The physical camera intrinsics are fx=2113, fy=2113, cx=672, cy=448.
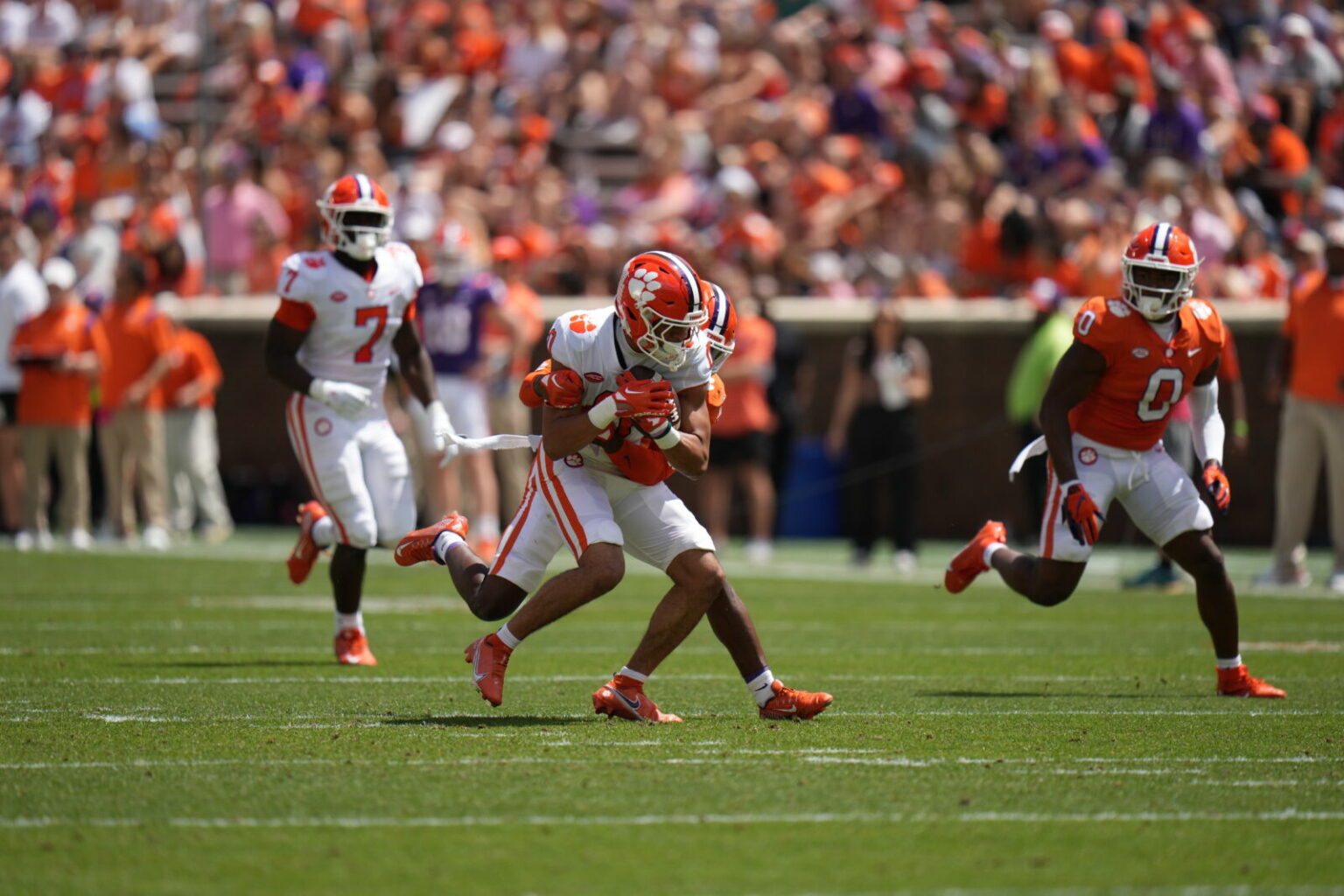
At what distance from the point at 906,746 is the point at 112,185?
15.5 m

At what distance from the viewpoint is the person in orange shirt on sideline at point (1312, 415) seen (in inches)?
516

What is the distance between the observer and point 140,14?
76.2 ft

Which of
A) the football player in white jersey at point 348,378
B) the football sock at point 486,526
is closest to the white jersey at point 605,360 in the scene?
the football player in white jersey at point 348,378

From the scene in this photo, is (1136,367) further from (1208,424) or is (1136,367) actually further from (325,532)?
(325,532)

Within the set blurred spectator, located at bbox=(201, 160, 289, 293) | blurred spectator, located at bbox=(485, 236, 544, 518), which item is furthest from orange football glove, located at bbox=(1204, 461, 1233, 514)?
blurred spectator, located at bbox=(201, 160, 289, 293)

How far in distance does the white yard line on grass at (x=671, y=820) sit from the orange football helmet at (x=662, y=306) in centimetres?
188

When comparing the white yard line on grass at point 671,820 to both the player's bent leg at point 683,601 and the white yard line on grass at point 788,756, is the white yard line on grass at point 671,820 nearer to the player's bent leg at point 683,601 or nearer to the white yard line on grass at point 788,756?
the white yard line on grass at point 788,756

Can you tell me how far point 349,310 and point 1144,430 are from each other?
133 inches

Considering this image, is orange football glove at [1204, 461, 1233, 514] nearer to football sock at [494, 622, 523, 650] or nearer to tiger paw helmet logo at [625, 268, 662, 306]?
tiger paw helmet logo at [625, 268, 662, 306]

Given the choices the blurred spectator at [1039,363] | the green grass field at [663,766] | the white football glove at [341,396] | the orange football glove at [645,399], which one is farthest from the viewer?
the blurred spectator at [1039,363]

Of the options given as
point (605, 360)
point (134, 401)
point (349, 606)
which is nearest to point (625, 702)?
point (605, 360)

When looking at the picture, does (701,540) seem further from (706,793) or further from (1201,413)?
(1201,413)

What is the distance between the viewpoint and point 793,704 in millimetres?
7094

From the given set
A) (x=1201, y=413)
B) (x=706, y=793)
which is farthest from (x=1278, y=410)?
(x=706, y=793)
